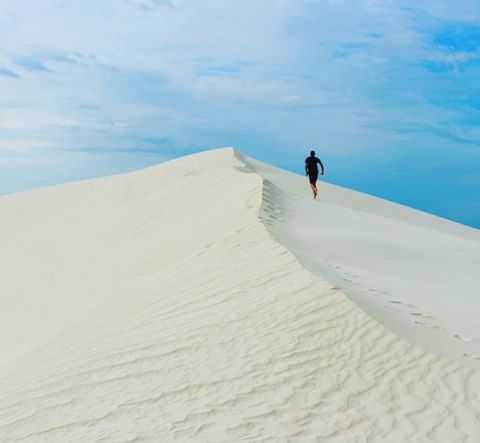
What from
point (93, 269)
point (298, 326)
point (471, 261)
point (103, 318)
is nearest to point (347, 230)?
point (471, 261)

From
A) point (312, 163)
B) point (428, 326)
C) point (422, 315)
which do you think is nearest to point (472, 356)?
point (428, 326)

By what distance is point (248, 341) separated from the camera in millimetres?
5664

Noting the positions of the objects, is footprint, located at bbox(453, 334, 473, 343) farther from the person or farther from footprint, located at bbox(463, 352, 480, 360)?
the person

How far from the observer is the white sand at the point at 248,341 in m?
4.53

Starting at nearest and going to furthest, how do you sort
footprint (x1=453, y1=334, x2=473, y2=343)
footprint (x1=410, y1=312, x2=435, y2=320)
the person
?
footprint (x1=453, y1=334, x2=473, y2=343) < footprint (x1=410, y1=312, x2=435, y2=320) < the person

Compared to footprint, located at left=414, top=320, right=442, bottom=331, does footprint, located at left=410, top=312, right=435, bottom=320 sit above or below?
below

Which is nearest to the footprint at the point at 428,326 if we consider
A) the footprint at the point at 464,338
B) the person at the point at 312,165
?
the footprint at the point at 464,338

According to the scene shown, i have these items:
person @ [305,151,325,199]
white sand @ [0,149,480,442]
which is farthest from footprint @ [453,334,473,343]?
person @ [305,151,325,199]

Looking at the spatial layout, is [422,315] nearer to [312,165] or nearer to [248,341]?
[248,341]

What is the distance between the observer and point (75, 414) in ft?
16.1

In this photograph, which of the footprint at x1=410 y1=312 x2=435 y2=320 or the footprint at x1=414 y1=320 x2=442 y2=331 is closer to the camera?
the footprint at x1=414 y1=320 x2=442 y2=331

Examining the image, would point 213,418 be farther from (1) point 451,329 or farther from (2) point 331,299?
(1) point 451,329

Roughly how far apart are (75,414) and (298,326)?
2.00m

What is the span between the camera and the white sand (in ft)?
14.9
